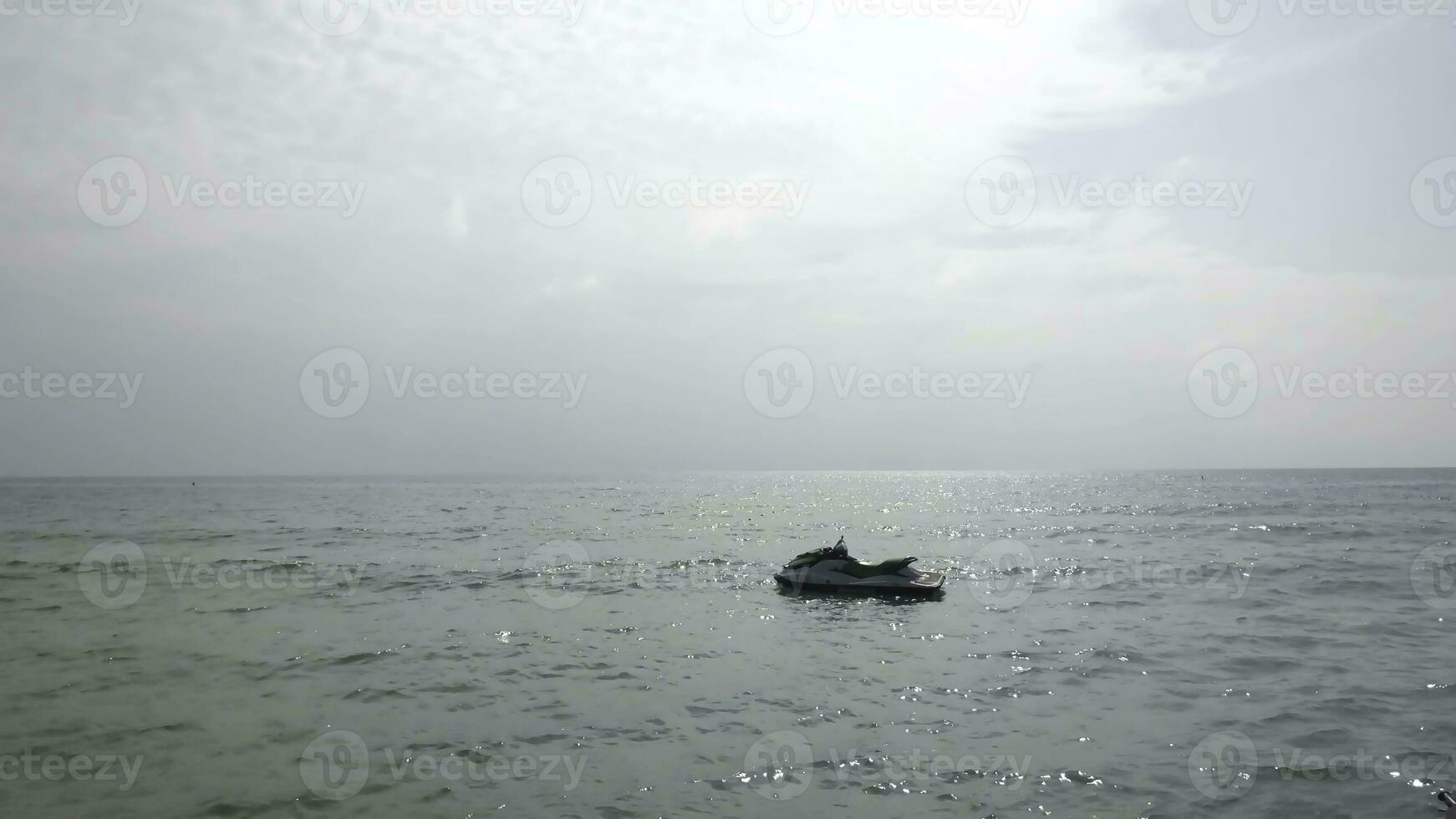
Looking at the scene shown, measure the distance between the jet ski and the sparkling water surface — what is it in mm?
906

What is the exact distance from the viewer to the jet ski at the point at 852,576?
31750 mm

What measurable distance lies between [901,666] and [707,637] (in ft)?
20.4

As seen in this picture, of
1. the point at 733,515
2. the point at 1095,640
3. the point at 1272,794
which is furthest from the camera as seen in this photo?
the point at 733,515

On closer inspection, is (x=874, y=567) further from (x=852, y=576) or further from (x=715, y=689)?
(x=715, y=689)

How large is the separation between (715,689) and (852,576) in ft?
52.4

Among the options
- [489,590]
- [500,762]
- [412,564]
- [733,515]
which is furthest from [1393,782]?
[733,515]

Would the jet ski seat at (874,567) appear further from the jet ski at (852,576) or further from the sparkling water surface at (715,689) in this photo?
the sparkling water surface at (715,689)

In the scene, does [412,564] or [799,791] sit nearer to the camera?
[799,791]

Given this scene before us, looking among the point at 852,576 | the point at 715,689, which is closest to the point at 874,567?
the point at 852,576

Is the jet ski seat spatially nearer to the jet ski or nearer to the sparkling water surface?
the jet ski

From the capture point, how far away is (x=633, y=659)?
20.8 metres

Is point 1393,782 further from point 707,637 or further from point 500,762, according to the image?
point 707,637

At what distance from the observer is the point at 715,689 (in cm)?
1783

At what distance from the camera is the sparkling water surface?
39.6ft
